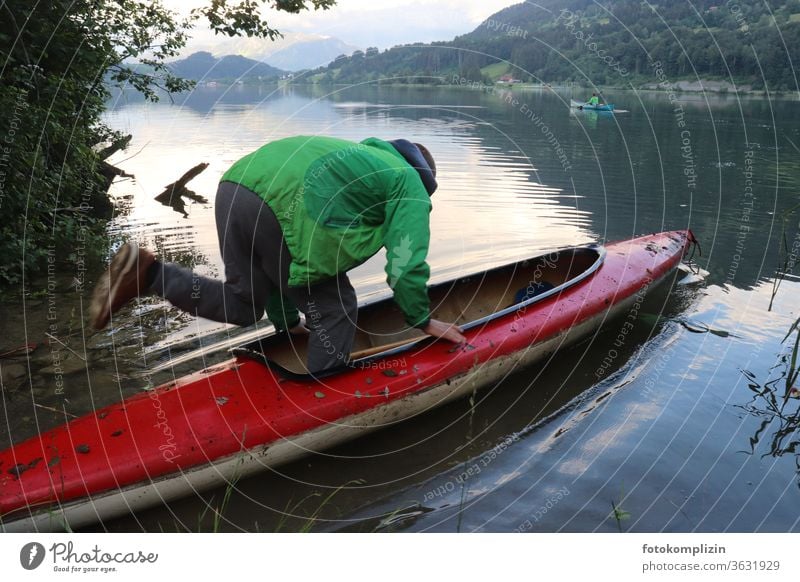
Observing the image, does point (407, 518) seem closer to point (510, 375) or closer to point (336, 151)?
point (510, 375)

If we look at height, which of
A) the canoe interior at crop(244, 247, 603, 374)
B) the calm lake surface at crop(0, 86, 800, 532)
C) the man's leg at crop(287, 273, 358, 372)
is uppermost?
the man's leg at crop(287, 273, 358, 372)

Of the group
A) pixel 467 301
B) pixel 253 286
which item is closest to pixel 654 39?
pixel 467 301

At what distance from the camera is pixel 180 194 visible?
40.1 ft

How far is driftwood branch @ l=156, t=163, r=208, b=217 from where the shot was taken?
11.4 metres

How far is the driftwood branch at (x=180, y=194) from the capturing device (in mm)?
11380

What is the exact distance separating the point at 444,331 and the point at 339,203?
4.39 ft

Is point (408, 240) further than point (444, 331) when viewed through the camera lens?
No

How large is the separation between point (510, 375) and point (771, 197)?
991 cm

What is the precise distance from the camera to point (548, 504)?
152 inches

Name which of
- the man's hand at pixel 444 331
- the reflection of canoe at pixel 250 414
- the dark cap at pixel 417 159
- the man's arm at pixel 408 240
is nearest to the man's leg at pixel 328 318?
the reflection of canoe at pixel 250 414

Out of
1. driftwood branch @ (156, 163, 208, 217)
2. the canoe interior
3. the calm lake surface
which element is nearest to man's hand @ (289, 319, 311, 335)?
the canoe interior

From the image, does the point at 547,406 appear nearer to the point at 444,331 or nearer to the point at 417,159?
the point at 444,331

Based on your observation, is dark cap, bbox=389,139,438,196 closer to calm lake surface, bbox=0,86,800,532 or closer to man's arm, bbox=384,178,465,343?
man's arm, bbox=384,178,465,343

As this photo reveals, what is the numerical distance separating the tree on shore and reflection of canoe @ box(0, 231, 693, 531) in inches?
121
